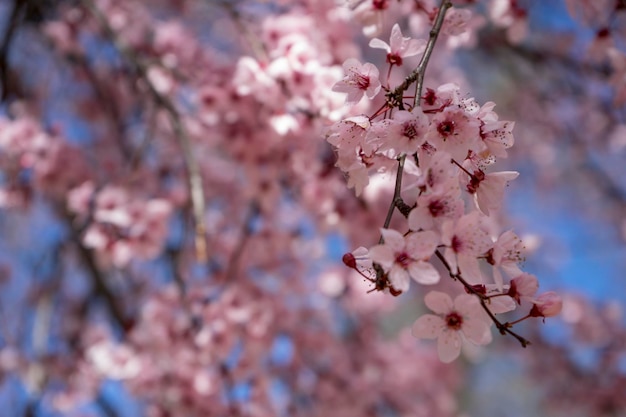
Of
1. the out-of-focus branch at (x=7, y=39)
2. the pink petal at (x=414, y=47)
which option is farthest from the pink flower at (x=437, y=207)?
the out-of-focus branch at (x=7, y=39)

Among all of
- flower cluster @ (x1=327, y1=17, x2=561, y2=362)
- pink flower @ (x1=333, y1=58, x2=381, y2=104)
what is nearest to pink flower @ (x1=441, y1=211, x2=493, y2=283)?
flower cluster @ (x1=327, y1=17, x2=561, y2=362)

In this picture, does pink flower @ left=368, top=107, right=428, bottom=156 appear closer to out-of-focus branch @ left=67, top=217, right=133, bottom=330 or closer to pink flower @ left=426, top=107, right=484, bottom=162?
pink flower @ left=426, top=107, right=484, bottom=162

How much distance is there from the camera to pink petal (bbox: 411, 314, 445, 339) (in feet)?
2.88

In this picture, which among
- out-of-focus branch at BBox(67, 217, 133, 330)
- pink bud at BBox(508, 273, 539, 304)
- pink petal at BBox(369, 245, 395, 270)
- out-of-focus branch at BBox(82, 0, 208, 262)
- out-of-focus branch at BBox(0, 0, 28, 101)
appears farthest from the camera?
out-of-focus branch at BBox(67, 217, 133, 330)

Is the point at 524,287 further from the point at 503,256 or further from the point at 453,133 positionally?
the point at 453,133

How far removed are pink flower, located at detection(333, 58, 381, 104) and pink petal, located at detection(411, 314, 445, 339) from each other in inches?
14.6

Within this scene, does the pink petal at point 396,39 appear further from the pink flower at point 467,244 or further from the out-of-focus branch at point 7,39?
the out-of-focus branch at point 7,39

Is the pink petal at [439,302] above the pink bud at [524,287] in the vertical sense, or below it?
below

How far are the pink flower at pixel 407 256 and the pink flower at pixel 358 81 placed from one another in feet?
0.95

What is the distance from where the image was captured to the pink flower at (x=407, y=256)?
0.75 m

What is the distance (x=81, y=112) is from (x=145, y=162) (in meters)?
0.89

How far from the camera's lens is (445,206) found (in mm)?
784

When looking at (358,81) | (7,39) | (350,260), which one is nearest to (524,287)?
(350,260)

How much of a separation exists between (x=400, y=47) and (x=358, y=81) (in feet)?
0.40
